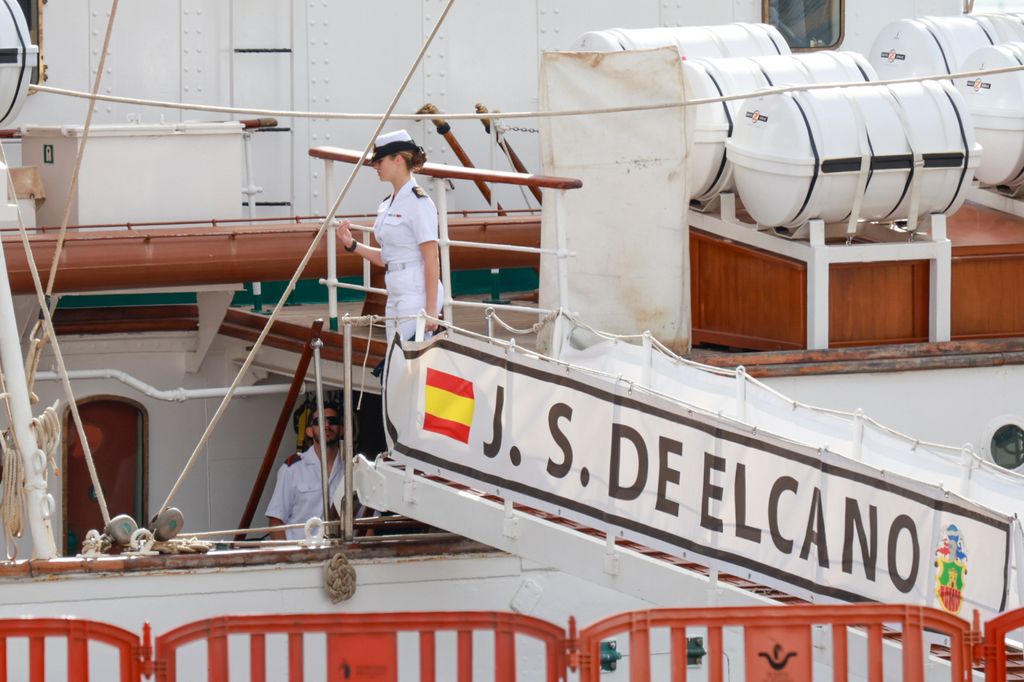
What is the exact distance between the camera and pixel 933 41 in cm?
1136

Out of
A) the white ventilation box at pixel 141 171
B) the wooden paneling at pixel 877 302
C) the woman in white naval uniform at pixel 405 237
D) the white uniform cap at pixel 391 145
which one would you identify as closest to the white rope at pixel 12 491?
the woman in white naval uniform at pixel 405 237

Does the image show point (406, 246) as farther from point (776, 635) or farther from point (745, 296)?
point (745, 296)

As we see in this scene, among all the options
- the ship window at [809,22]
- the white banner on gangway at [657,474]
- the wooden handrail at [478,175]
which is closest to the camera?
the white banner on gangway at [657,474]

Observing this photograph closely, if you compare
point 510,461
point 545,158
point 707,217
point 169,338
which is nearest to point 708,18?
point 707,217

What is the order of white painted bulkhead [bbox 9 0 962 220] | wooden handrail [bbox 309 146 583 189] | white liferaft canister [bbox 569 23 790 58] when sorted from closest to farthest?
wooden handrail [bbox 309 146 583 189] < white liferaft canister [bbox 569 23 790 58] < white painted bulkhead [bbox 9 0 962 220]

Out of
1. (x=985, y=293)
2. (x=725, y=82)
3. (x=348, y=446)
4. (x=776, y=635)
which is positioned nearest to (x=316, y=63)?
(x=725, y=82)

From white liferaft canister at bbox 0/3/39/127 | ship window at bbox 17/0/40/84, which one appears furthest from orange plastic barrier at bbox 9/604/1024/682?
ship window at bbox 17/0/40/84

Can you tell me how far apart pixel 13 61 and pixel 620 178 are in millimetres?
3290

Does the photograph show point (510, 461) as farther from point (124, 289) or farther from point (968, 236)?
point (968, 236)

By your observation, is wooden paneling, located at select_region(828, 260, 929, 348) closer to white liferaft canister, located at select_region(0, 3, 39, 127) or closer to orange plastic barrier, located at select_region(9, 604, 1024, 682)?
orange plastic barrier, located at select_region(9, 604, 1024, 682)

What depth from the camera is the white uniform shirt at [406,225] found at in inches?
266

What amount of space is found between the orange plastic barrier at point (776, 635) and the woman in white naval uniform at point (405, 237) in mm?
2045

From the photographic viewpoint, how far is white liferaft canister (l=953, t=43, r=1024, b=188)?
9.76 metres

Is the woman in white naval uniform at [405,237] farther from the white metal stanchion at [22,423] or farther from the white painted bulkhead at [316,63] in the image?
the white painted bulkhead at [316,63]
